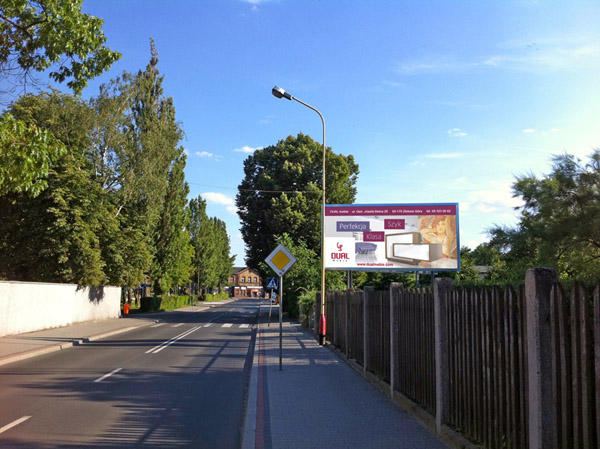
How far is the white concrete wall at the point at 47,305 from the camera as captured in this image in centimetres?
2064

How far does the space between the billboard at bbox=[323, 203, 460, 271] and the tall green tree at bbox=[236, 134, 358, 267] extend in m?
13.4

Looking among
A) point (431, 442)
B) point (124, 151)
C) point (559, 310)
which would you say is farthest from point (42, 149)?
point (124, 151)

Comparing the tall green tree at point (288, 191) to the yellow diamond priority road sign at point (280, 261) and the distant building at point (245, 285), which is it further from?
the distant building at point (245, 285)

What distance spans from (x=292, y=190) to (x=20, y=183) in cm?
2946

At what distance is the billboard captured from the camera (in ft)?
78.3

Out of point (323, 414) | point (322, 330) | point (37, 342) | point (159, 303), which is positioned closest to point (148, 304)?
point (159, 303)

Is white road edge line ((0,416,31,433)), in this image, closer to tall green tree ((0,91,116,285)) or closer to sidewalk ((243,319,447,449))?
sidewalk ((243,319,447,449))

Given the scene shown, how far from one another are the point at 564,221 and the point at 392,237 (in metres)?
8.93

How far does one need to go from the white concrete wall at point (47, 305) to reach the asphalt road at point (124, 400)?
6254 mm

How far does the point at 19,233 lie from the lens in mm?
29625

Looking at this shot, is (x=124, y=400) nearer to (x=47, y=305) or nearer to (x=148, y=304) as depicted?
(x=47, y=305)

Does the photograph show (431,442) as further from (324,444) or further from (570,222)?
(570,222)

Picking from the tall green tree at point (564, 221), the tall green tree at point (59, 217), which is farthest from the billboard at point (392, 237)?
the tall green tree at point (59, 217)

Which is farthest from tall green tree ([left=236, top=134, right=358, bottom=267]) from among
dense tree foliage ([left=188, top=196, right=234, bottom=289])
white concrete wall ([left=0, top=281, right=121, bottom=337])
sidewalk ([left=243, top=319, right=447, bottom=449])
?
dense tree foliage ([left=188, top=196, right=234, bottom=289])
